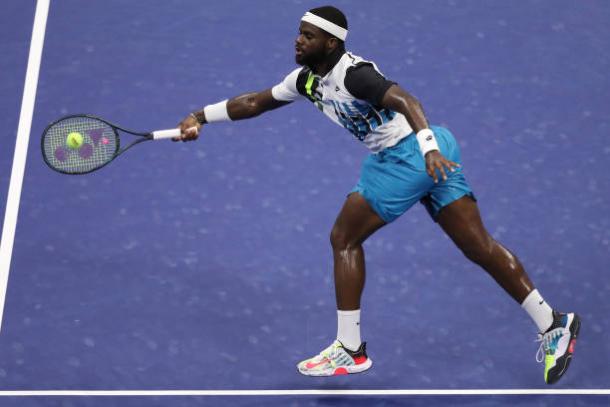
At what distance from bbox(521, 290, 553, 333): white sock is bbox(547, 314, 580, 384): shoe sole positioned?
0.47ft

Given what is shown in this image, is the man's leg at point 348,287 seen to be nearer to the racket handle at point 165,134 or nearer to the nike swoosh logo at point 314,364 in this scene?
the nike swoosh logo at point 314,364

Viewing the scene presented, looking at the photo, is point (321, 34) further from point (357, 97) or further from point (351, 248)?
point (351, 248)

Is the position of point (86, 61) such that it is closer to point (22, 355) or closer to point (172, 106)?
point (172, 106)

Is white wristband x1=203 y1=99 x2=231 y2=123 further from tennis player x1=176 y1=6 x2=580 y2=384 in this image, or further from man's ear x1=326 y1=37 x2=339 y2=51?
man's ear x1=326 y1=37 x2=339 y2=51

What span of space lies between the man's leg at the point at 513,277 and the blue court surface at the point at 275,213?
22 cm

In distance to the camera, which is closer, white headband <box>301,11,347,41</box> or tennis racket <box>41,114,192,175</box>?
white headband <box>301,11,347,41</box>

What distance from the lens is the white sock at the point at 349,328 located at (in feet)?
Answer: 22.7

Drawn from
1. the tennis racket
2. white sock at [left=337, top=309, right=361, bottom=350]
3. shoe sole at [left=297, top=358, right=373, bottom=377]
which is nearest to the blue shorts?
white sock at [left=337, top=309, right=361, bottom=350]

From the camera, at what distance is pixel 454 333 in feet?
24.4

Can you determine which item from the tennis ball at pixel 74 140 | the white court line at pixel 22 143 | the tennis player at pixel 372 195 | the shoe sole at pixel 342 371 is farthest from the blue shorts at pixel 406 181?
the white court line at pixel 22 143

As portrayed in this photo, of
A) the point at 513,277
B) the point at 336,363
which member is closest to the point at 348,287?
the point at 336,363

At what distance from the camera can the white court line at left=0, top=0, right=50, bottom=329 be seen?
7.99m

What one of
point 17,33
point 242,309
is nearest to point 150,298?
point 242,309

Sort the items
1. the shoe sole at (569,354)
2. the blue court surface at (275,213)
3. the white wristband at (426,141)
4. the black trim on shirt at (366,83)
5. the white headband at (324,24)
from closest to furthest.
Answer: the white wristband at (426,141) < the black trim on shirt at (366,83) < the white headband at (324,24) < the shoe sole at (569,354) < the blue court surface at (275,213)
